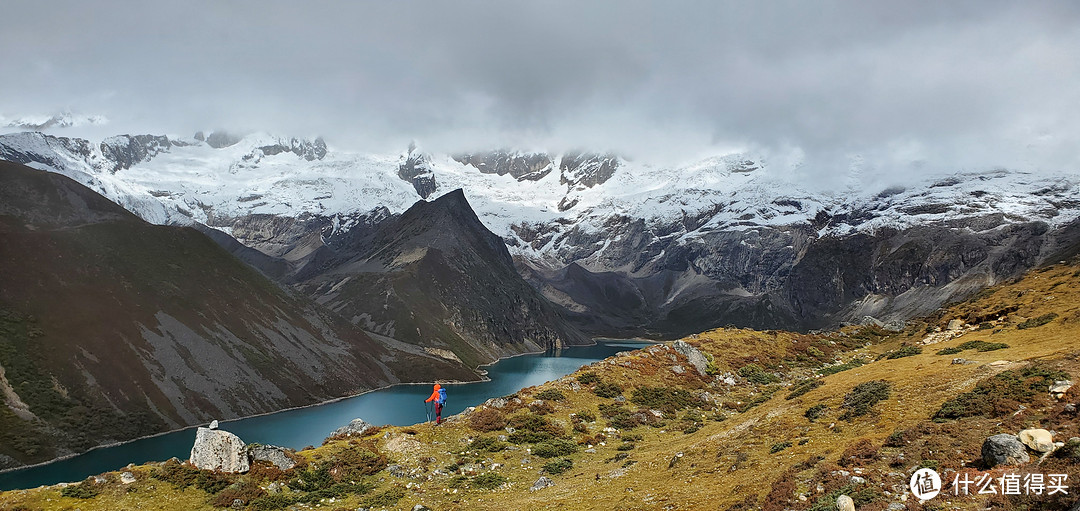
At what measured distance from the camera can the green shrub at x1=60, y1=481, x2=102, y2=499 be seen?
2781 cm

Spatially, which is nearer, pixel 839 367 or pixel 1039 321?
pixel 1039 321

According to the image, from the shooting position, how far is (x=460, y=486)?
32562 millimetres

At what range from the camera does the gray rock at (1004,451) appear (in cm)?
1806

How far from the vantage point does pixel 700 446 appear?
107 feet

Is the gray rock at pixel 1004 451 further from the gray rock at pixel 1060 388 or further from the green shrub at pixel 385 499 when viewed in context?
the green shrub at pixel 385 499

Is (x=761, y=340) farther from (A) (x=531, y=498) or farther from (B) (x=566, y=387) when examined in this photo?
(A) (x=531, y=498)

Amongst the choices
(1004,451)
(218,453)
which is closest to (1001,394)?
(1004,451)

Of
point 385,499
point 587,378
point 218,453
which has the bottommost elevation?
point 385,499

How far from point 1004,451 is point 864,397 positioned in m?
13.8

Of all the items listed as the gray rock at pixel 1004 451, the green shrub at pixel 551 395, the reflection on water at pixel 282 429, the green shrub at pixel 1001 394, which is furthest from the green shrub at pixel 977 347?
the reflection on water at pixel 282 429

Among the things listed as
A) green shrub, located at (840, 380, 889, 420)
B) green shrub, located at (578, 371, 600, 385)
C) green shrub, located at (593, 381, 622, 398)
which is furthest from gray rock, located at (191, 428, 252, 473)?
green shrub, located at (840, 380, 889, 420)

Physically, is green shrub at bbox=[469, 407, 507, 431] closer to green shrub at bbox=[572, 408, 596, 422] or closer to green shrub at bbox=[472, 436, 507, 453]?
green shrub at bbox=[472, 436, 507, 453]

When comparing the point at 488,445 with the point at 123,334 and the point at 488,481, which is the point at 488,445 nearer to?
the point at 488,481

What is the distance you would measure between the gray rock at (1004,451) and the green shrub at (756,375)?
40677mm
